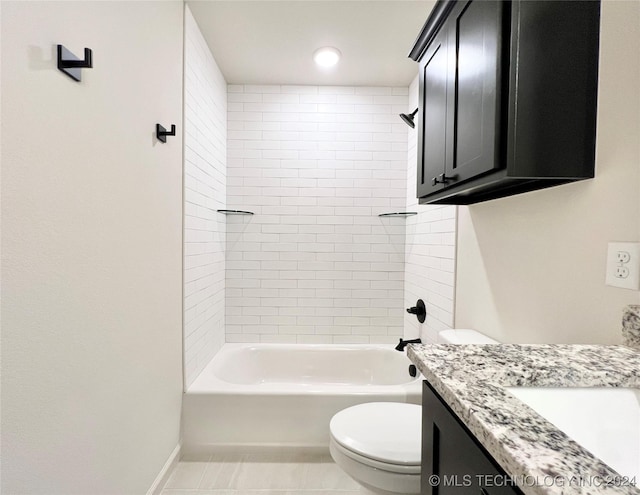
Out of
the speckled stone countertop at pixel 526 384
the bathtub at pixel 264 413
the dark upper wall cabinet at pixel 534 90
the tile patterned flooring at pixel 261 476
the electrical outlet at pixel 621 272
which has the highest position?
the dark upper wall cabinet at pixel 534 90

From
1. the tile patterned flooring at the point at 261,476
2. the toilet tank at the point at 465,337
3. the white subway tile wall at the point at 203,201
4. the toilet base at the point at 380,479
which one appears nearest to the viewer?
the toilet base at the point at 380,479

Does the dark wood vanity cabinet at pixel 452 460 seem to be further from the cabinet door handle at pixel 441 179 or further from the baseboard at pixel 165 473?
the baseboard at pixel 165 473

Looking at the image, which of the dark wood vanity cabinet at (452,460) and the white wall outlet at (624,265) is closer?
the dark wood vanity cabinet at (452,460)

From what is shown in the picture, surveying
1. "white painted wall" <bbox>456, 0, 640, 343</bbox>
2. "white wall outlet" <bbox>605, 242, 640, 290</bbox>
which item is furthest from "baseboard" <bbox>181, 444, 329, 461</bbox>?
"white wall outlet" <bbox>605, 242, 640, 290</bbox>

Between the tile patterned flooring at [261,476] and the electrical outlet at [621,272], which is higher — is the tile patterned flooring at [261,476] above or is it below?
below

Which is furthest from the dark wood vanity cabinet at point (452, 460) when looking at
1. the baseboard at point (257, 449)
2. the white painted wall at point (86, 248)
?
the baseboard at point (257, 449)

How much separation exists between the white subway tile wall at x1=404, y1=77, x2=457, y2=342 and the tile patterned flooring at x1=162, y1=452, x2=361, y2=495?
104 cm

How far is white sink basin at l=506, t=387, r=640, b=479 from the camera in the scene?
2.33 feet

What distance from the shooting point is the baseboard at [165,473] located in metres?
1.69

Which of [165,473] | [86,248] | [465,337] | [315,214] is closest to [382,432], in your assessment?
[465,337]

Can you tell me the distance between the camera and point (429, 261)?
2.44 m

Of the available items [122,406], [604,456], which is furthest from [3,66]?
[604,456]

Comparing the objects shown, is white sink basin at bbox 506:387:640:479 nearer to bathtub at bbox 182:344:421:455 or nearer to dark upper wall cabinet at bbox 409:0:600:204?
dark upper wall cabinet at bbox 409:0:600:204

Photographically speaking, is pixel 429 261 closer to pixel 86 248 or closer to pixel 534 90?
pixel 534 90
